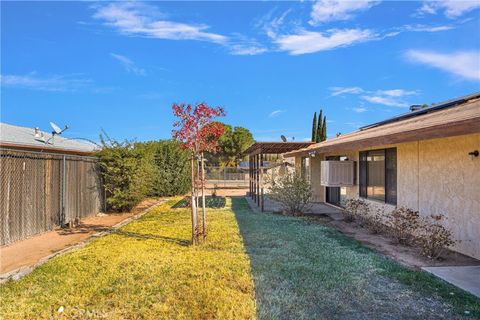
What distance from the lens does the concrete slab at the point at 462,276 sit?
14.6 ft

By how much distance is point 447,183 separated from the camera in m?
6.51

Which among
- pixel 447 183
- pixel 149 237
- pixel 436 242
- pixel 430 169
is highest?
pixel 430 169

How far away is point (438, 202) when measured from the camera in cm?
680

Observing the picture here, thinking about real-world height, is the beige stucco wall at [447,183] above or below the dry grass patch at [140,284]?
above

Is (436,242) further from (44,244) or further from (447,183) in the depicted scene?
(44,244)

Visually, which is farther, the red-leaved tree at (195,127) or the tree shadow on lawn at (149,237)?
the red-leaved tree at (195,127)

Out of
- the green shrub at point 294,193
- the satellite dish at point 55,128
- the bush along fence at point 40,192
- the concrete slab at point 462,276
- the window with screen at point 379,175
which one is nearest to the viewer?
the concrete slab at point 462,276

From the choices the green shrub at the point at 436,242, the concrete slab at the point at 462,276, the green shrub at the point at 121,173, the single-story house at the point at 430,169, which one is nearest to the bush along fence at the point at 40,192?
the green shrub at the point at 121,173

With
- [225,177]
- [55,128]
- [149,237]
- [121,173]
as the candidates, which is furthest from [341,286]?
[225,177]

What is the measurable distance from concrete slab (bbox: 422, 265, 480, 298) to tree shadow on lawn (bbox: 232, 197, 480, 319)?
17 cm

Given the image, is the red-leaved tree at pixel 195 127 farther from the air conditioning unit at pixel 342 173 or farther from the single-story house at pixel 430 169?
the air conditioning unit at pixel 342 173

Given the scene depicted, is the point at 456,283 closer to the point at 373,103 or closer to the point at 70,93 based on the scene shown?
the point at 373,103

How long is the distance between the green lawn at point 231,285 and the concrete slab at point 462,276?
0.20 m

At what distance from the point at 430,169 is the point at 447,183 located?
633mm
